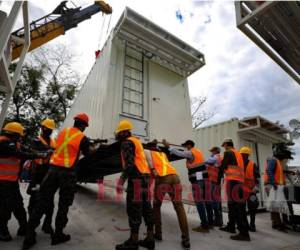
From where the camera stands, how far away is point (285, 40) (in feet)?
7.75

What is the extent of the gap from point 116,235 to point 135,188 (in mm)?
898

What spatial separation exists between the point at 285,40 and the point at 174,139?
10.2 feet

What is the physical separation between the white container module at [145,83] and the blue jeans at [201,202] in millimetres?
1284

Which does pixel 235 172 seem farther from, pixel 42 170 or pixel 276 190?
pixel 42 170

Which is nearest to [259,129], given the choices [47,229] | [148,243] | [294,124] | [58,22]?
[294,124]

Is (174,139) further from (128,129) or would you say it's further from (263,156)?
(263,156)

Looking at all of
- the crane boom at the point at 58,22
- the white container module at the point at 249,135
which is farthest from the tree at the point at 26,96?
the white container module at the point at 249,135

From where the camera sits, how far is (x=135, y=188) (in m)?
2.68

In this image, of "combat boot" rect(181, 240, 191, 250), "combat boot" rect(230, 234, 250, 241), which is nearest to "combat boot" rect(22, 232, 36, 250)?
"combat boot" rect(181, 240, 191, 250)

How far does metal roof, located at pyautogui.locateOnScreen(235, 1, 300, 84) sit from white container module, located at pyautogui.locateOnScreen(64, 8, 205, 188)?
267 centimetres

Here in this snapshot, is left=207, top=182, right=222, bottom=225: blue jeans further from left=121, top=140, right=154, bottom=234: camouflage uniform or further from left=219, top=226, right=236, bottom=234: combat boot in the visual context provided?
left=121, top=140, right=154, bottom=234: camouflage uniform

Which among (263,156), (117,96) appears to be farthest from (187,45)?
(263,156)

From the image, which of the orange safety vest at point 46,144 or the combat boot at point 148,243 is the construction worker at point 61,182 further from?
the combat boot at point 148,243

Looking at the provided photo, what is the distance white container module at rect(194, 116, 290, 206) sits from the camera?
7129 millimetres
